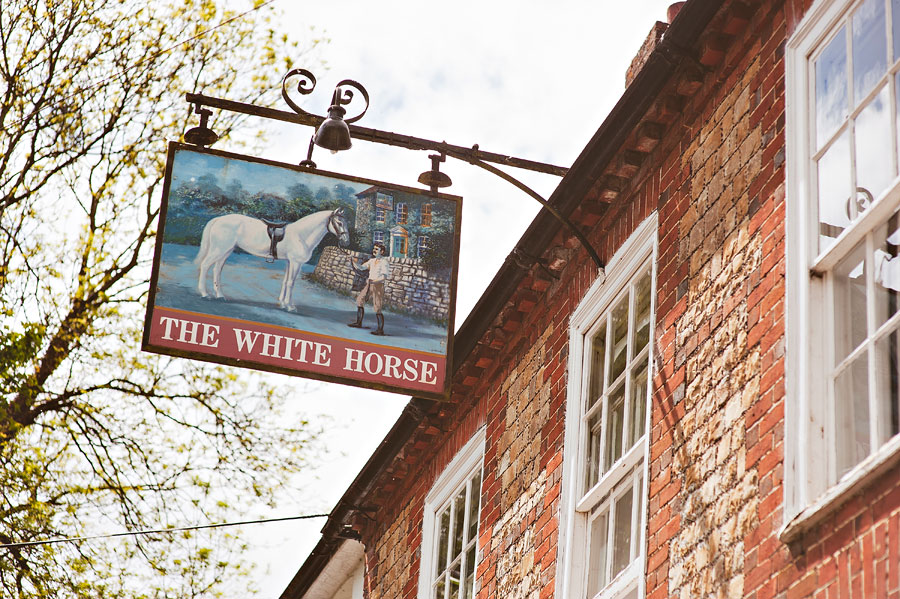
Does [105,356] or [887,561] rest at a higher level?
[105,356]

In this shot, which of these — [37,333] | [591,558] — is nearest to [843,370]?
[591,558]

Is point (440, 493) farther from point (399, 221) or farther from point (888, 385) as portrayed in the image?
point (888, 385)

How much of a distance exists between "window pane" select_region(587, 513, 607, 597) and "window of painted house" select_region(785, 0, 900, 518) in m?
2.38

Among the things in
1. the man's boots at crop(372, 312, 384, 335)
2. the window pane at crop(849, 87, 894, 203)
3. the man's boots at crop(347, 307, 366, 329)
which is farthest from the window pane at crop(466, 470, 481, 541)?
the window pane at crop(849, 87, 894, 203)

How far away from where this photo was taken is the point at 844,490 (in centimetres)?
472

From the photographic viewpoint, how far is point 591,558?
7590 millimetres

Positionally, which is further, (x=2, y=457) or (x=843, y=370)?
(x=2, y=457)

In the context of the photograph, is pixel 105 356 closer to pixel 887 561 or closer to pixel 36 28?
pixel 36 28

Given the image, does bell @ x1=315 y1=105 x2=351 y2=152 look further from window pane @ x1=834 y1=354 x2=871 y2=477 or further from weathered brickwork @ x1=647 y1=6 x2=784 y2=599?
window pane @ x1=834 y1=354 x2=871 y2=477

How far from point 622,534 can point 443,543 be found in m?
3.54

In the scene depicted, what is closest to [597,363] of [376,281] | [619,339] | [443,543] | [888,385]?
[619,339]

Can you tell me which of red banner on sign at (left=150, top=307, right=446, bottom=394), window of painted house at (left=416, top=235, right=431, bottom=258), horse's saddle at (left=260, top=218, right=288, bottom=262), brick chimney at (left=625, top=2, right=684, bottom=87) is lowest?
red banner on sign at (left=150, top=307, right=446, bottom=394)

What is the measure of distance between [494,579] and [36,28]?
33.6 feet

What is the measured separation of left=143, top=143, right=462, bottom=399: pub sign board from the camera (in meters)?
7.87
